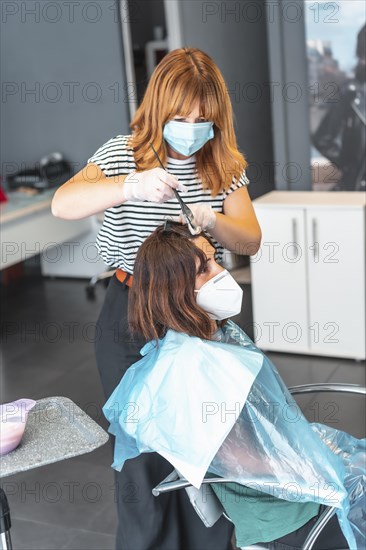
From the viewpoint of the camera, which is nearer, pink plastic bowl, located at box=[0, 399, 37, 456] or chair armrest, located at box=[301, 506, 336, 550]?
pink plastic bowl, located at box=[0, 399, 37, 456]

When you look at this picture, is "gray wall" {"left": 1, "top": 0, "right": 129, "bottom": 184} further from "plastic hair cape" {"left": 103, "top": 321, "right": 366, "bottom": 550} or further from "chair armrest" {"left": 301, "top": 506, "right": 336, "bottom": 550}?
"chair armrest" {"left": 301, "top": 506, "right": 336, "bottom": 550}

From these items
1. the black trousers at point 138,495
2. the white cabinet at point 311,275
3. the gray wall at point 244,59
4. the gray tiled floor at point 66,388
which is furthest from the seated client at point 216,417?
the gray wall at point 244,59

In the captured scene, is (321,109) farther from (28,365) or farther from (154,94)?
(154,94)

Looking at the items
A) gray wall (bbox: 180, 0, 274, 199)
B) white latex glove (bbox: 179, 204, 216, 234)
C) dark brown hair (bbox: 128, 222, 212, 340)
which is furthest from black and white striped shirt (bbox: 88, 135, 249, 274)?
gray wall (bbox: 180, 0, 274, 199)

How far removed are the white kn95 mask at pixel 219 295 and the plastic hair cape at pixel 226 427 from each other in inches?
3.2

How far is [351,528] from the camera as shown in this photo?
5.70ft

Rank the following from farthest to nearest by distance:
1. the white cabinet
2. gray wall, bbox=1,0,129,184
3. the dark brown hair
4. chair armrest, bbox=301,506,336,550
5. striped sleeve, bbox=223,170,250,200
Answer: gray wall, bbox=1,0,129,184 < the white cabinet < striped sleeve, bbox=223,170,250,200 < the dark brown hair < chair armrest, bbox=301,506,336,550

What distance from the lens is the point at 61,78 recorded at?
511cm

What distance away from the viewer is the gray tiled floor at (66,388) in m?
2.65

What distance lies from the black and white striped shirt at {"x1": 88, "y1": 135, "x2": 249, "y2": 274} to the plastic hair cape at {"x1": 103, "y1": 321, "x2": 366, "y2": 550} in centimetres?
32

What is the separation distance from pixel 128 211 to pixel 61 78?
10.7 feet

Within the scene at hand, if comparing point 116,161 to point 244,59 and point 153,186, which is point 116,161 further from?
point 244,59

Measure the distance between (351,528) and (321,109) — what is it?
2.75m

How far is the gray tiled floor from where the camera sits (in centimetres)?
265
